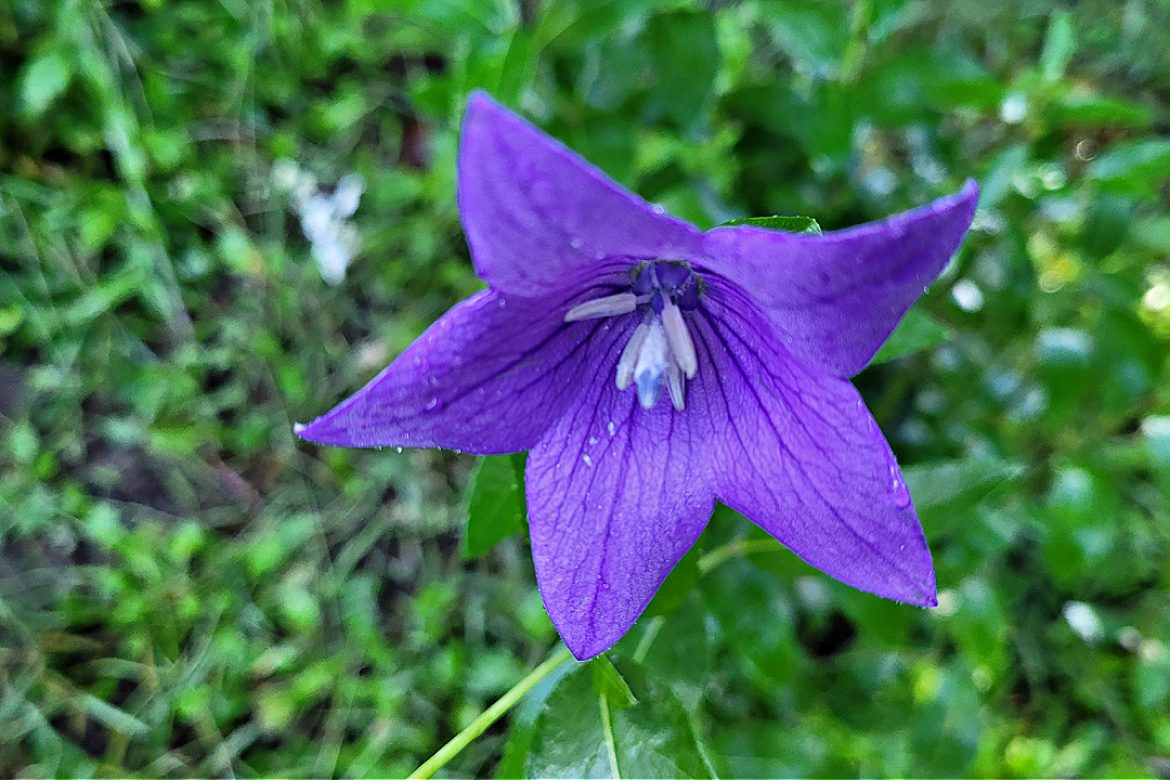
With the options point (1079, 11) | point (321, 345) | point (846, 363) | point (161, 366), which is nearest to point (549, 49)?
point (846, 363)

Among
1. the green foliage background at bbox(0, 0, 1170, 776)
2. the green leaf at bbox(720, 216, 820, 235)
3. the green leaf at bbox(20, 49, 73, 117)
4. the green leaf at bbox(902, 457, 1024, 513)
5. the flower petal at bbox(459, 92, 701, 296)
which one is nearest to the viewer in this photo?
the flower petal at bbox(459, 92, 701, 296)

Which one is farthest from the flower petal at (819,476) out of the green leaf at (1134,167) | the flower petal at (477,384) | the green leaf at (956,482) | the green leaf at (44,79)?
the green leaf at (44,79)

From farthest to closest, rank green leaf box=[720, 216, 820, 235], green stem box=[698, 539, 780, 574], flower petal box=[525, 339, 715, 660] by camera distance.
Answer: green stem box=[698, 539, 780, 574]
flower petal box=[525, 339, 715, 660]
green leaf box=[720, 216, 820, 235]

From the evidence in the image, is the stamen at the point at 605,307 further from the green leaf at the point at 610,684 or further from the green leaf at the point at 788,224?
the green leaf at the point at 610,684

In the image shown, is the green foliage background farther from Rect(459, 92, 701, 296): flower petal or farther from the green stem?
Rect(459, 92, 701, 296): flower petal

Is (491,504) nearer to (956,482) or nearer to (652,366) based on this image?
(652,366)

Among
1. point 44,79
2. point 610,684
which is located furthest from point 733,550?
point 44,79

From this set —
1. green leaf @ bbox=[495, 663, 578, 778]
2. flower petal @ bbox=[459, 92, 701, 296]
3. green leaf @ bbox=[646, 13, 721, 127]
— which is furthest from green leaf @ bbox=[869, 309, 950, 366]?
green leaf @ bbox=[646, 13, 721, 127]
